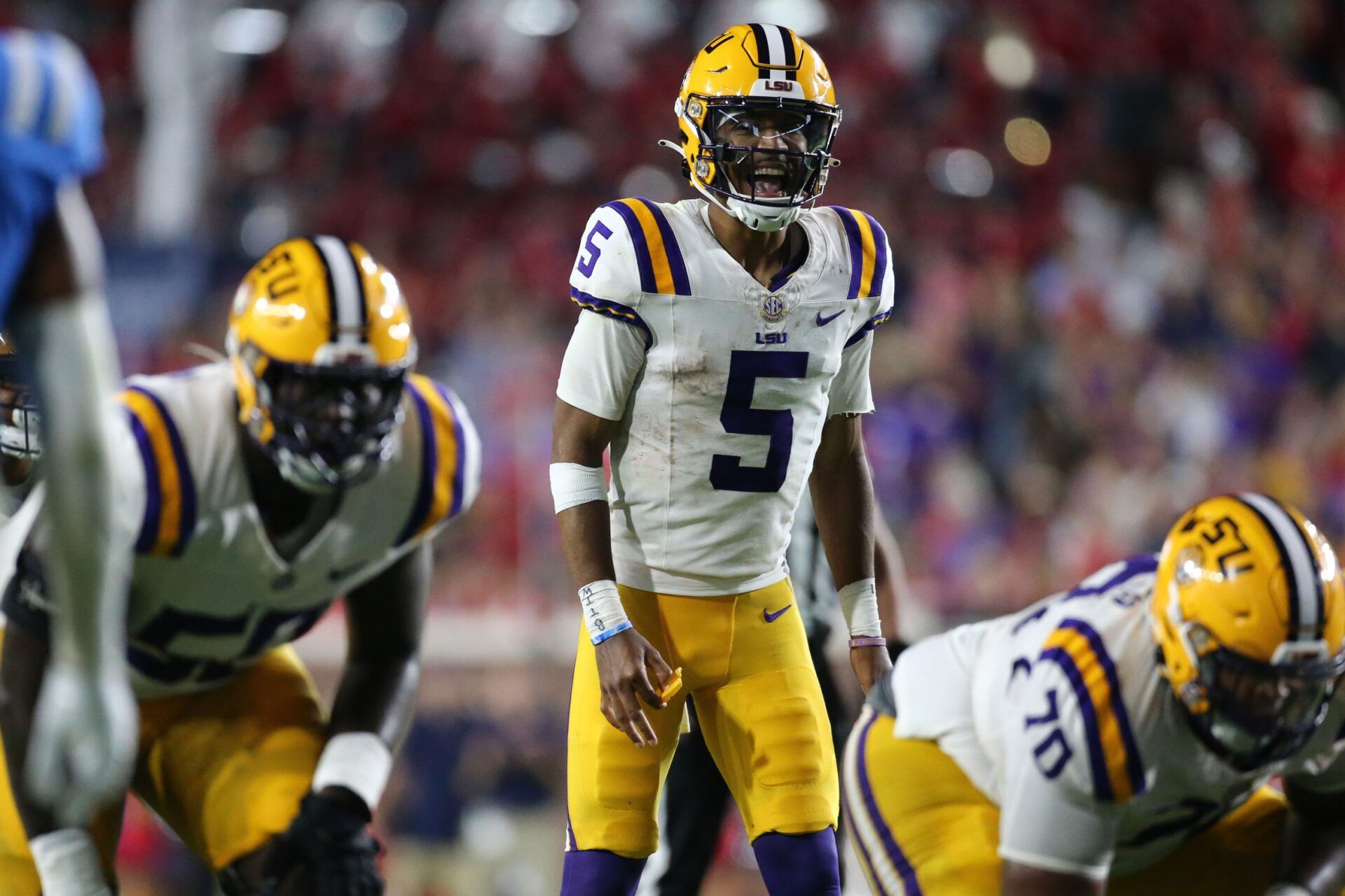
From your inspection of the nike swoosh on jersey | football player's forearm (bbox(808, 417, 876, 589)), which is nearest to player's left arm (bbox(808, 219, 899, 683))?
football player's forearm (bbox(808, 417, 876, 589))

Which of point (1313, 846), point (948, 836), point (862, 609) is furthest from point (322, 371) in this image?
point (1313, 846)

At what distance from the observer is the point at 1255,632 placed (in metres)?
2.55

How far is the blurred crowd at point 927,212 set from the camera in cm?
795

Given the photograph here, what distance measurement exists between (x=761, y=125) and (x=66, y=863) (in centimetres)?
190

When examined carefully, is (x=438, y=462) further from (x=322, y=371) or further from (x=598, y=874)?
(x=598, y=874)

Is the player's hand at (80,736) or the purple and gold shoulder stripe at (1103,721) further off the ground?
the player's hand at (80,736)

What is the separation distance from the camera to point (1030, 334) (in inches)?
351

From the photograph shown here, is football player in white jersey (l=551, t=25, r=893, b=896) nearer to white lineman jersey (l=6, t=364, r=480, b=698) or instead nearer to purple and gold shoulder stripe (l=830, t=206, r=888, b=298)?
purple and gold shoulder stripe (l=830, t=206, r=888, b=298)

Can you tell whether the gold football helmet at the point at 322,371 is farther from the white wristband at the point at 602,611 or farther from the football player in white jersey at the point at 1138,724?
the football player in white jersey at the point at 1138,724

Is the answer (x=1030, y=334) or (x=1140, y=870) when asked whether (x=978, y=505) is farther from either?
(x=1140, y=870)

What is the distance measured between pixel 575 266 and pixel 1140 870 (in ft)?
5.16

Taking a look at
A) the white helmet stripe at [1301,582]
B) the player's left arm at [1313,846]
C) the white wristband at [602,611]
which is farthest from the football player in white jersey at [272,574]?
the player's left arm at [1313,846]

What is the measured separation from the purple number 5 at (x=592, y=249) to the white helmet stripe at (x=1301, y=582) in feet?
4.32

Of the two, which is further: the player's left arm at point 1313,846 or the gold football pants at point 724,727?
the gold football pants at point 724,727
